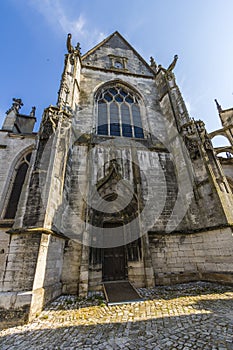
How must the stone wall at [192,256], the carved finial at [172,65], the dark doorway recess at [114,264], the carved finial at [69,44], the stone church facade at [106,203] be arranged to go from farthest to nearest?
the carved finial at [172,65], the carved finial at [69,44], the dark doorway recess at [114,264], the stone wall at [192,256], the stone church facade at [106,203]

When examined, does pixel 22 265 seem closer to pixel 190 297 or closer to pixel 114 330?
pixel 114 330

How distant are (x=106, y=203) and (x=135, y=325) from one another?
4.10m

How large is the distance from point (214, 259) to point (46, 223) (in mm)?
5541

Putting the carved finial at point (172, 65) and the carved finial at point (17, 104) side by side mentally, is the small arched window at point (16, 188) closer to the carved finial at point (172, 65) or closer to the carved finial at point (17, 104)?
the carved finial at point (17, 104)

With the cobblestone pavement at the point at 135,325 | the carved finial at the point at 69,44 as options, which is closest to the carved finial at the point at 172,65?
the carved finial at the point at 69,44

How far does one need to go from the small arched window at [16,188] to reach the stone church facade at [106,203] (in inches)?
2.0

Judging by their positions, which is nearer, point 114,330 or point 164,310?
point 114,330

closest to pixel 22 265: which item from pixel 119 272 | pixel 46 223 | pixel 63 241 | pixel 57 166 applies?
pixel 46 223

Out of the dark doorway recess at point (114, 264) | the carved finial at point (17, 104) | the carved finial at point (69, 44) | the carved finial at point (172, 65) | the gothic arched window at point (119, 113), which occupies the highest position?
the carved finial at point (69, 44)

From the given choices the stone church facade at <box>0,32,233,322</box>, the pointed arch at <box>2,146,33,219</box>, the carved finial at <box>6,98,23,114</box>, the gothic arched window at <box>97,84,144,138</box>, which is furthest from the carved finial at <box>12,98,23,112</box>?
the gothic arched window at <box>97,84,144,138</box>

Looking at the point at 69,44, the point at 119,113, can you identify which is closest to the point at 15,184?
the point at 119,113

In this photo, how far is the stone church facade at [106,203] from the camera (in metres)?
4.45

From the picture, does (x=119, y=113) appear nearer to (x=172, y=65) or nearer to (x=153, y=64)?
(x=172, y=65)

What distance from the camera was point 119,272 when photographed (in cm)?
598
